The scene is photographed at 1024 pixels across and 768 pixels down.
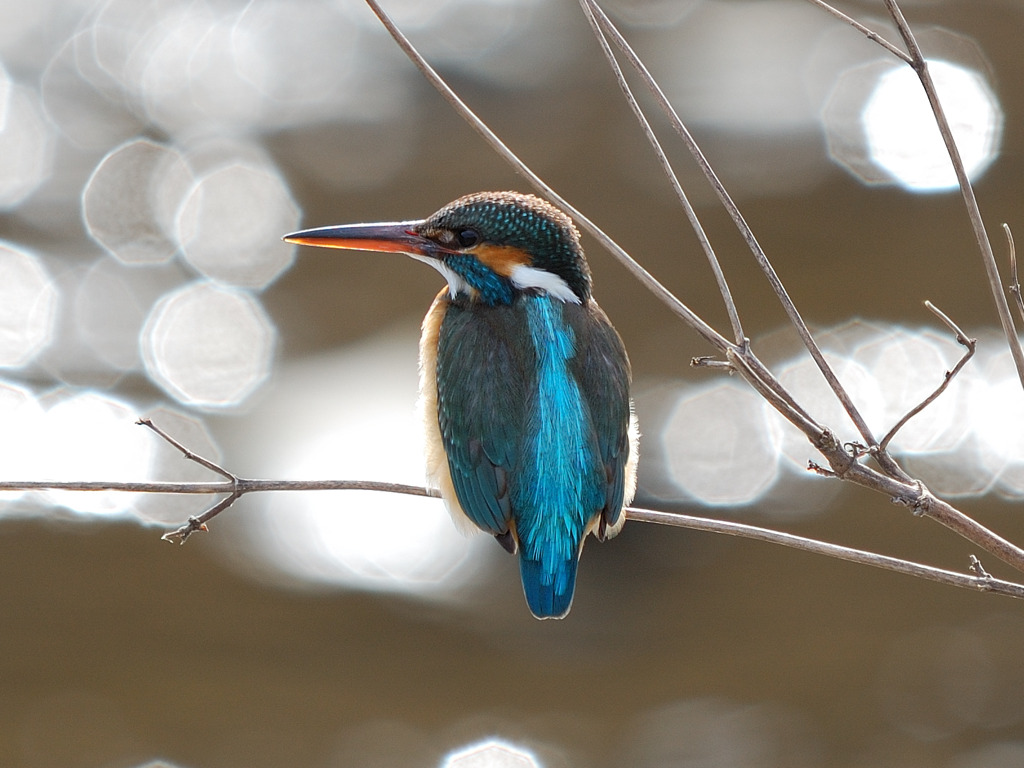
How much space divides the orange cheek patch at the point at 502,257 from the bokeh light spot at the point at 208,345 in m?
3.05

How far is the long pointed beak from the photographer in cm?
256

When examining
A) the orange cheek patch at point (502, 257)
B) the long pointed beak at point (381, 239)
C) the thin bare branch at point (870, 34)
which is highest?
the long pointed beak at point (381, 239)

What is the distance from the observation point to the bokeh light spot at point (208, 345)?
18.2 ft

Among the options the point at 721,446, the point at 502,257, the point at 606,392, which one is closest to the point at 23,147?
the point at 721,446

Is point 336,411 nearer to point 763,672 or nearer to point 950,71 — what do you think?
point 763,672

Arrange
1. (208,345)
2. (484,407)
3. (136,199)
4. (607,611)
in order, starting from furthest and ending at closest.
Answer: (136,199)
(208,345)
(607,611)
(484,407)

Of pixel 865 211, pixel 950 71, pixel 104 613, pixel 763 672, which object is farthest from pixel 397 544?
pixel 950 71

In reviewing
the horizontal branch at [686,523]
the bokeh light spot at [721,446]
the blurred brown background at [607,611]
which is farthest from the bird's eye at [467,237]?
the bokeh light spot at [721,446]

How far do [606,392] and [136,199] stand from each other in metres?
4.77

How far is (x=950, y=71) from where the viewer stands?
669 cm

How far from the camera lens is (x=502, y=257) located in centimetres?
259

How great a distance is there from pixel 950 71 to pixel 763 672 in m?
3.81

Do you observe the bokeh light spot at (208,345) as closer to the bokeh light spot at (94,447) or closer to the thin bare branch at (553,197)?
the bokeh light spot at (94,447)

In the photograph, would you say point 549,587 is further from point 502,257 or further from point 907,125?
point 907,125
